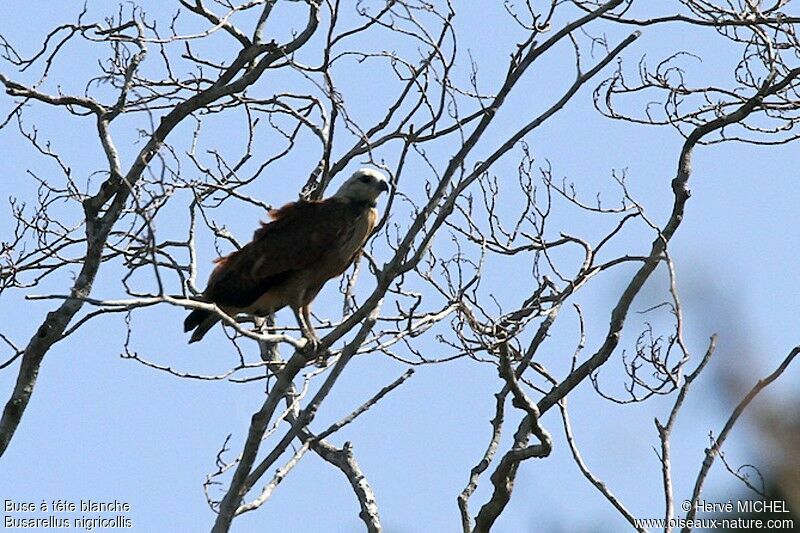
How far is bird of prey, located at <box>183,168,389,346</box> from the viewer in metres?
5.56

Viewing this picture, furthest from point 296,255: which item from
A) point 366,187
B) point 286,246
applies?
point 366,187

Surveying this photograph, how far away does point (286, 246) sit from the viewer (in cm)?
564

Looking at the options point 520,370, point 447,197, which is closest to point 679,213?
point 520,370

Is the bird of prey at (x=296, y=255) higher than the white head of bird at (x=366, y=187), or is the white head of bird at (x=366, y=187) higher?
the white head of bird at (x=366, y=187)

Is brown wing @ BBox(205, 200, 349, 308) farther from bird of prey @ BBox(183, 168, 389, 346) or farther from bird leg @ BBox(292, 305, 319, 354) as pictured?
bird leg @ BBox(292, 305, 319, 354)

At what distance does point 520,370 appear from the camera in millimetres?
4707

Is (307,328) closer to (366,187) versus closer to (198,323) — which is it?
(198,323)

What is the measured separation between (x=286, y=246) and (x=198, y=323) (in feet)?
1.94

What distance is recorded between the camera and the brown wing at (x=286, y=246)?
555 centimetres

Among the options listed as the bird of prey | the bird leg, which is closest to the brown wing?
the bird of prey

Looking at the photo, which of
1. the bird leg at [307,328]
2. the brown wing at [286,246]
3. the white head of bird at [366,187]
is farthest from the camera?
the white head of bird at [366,187]

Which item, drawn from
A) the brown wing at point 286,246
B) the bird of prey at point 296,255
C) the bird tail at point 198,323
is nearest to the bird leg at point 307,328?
the bird of prey at point 296,255

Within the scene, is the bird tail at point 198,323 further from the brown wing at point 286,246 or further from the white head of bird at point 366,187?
the white head of bird at point 366,187

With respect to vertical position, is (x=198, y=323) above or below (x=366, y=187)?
below
